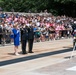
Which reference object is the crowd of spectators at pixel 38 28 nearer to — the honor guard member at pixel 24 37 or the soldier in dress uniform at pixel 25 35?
the soldier in dress uniform at pixel 25 35

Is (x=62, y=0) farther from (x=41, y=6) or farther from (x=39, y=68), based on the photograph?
(x=39, y=68)

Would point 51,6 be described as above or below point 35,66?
above

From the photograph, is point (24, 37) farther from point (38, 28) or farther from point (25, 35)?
point (38, 28)

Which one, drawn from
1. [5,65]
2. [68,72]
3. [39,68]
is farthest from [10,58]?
[68,72]

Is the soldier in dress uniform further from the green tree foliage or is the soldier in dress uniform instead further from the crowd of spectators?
the green tree foliage

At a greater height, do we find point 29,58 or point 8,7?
point 8,7

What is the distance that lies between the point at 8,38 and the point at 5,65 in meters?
9.61

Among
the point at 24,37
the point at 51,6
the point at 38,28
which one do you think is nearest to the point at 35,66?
the point at 24,37

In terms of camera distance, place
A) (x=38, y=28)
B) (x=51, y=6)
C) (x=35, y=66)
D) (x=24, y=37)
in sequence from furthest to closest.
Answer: (x=51, y=6) < (x=38, y=28) < (x=24, y=37) < (x=35, y=66)

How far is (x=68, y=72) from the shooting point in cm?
1192

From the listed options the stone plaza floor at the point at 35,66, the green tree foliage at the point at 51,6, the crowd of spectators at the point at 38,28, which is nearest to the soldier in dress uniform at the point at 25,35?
the stone plaza floor at the point at 35,66

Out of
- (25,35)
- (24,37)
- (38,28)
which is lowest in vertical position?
(24,37)

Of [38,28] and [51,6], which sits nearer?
[38,28]

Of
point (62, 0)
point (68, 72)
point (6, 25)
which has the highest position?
point (62, 0)
